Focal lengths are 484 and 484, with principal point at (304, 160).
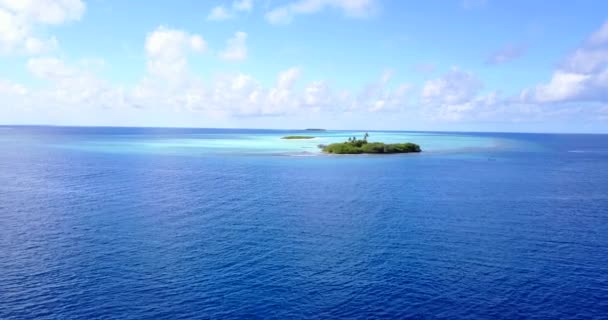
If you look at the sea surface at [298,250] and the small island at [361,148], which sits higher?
the small island at [361,148]

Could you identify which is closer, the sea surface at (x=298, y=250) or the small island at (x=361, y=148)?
the sea surface at (x=298, y=250)

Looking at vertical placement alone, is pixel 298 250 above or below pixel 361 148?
below

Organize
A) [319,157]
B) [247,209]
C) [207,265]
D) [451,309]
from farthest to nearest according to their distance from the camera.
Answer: [319,157] → [247,209] → [207,265] → [451,309]

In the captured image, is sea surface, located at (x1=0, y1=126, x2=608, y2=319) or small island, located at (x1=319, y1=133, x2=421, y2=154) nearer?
sea surface, located at (x1=0, y1=126, x2=608, y2=319)

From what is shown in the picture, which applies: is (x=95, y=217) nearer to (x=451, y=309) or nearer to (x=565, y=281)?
(x=451, y=309)

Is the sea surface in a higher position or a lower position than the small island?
lower

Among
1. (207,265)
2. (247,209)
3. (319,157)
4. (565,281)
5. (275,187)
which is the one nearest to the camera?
(565,281)

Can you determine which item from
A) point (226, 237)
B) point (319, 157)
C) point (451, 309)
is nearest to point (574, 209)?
point (451, 309)

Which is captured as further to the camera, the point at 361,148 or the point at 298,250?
the point at 361,148
